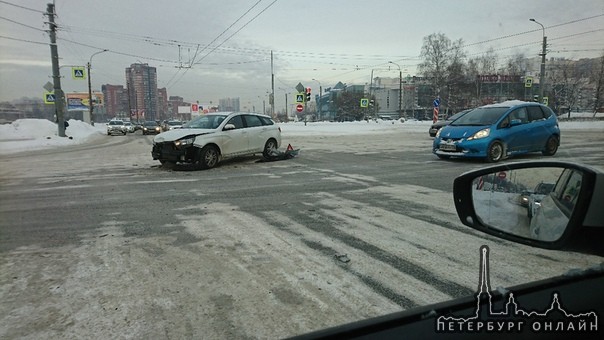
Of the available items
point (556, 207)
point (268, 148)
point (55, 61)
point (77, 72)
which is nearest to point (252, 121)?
point (268, 148)

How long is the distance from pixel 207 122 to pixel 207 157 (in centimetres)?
129

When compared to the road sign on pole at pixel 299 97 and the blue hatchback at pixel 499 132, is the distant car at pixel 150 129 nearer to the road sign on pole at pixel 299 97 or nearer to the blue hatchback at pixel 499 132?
the road sign on pole at pixel 299 97

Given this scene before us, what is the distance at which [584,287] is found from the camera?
160 centimetres

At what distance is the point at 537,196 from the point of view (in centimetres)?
196

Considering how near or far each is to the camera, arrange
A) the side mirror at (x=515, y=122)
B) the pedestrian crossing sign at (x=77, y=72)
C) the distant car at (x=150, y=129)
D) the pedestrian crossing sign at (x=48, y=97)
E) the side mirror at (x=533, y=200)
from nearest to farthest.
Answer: the side mirror at (x=533, y=200)
the side mirror at (x=515, y=122)
the pedestrian crossing sign at (x=48, y=97)
the pedestrian crossing sign at (x=77, y=72)
the distant car at (x=150, y=129)

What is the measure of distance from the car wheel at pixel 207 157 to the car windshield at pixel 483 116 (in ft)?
24.2

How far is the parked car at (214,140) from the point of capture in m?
10.3

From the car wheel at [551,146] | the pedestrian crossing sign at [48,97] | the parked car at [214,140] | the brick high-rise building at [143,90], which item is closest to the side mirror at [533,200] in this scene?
the parked car at [214,140]

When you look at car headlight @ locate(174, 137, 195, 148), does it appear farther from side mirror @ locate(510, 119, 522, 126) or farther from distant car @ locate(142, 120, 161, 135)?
distant car @ locate(142, 120, 161, 135)

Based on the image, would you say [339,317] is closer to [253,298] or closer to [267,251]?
[253,298]

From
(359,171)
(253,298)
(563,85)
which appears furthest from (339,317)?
(563,85)

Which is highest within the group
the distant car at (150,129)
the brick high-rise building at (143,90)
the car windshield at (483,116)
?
the brick high-rise building at (143,90)

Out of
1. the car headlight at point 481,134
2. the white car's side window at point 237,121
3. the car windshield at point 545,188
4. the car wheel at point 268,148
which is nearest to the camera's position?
the car windshield at point 545,188

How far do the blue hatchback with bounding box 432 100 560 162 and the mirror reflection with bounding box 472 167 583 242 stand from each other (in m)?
9.49
